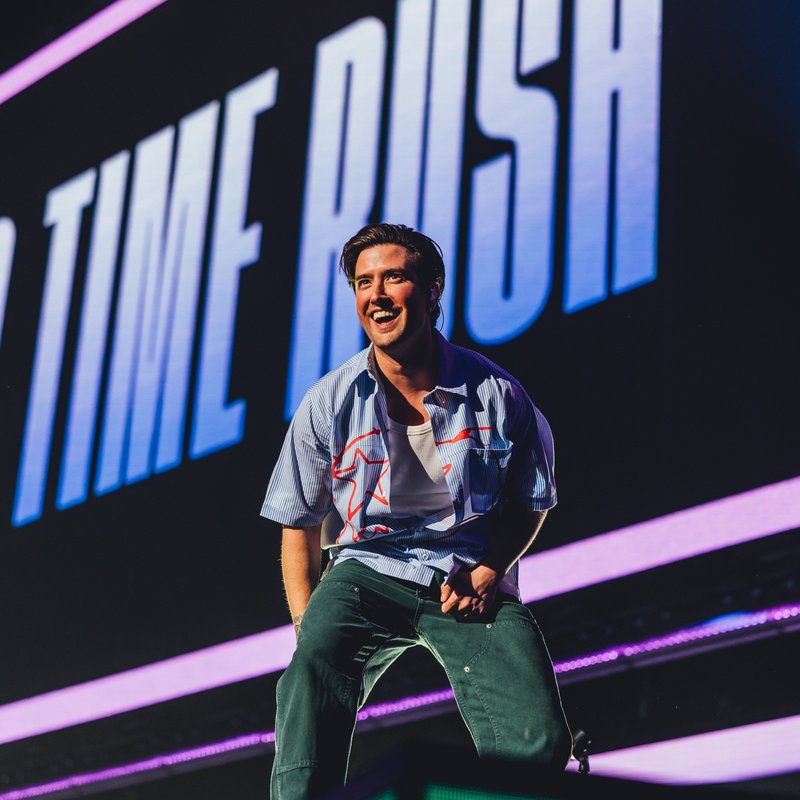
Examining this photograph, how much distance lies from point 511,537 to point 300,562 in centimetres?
34

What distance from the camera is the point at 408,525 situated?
6.61 ft

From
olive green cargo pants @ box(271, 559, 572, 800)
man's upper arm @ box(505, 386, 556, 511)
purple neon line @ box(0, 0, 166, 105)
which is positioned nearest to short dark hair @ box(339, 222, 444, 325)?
man's upper arm @ box(505, 386, 556, 511)

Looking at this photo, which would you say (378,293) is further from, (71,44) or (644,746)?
(71,44)

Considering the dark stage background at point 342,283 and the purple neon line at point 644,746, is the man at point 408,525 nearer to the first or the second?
the purple neon line at point 644,746

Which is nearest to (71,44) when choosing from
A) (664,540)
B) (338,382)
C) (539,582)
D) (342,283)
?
(342,283)

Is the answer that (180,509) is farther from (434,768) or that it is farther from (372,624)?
(434,768)

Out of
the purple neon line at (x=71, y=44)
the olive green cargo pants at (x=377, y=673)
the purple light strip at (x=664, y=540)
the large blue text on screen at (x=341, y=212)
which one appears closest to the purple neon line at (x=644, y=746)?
the purple light strip at (x=664, y=540)

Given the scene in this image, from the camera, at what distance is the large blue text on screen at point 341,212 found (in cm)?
345

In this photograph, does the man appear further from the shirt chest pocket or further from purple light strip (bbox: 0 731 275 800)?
purple light strip (bbox: 0 731 275 800)

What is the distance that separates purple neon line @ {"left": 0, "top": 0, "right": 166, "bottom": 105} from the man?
3274 mm

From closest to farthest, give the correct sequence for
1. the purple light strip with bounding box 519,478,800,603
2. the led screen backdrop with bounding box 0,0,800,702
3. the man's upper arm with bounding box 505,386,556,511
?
the man's upper arm with bounding box 505,386,556,511
the purple light strip with bounding box 519,478,800,603
the led screen backdrop with bounding box 0,0,800,702

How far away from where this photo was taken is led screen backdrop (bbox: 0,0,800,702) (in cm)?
313

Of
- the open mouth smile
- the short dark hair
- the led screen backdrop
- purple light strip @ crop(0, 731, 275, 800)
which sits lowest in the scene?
purple light strip @ crop(0, 731, 275, 800)

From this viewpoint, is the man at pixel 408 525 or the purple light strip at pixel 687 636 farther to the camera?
the purple light strip at pixel 687 636
